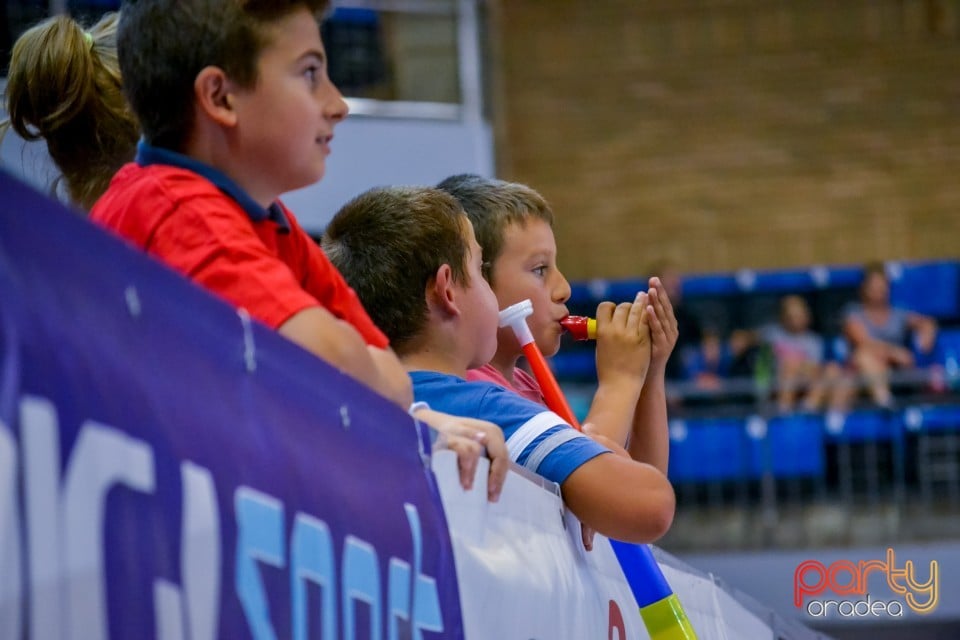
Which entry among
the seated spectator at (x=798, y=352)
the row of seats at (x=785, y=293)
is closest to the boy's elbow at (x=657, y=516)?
the seated spectator at (x=798, y=352)

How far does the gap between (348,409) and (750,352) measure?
708cm

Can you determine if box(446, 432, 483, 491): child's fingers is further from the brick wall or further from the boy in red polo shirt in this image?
the brick wall

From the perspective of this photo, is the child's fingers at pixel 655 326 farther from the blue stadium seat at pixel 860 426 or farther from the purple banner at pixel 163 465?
the blue stadium seat at pixel 860 426

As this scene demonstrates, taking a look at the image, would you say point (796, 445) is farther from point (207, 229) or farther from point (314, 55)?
point (207, 229)

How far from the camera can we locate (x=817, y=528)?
733cm

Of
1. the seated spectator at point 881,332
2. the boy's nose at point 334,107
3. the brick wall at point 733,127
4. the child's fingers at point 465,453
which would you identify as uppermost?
the boy's nose at point 334,107

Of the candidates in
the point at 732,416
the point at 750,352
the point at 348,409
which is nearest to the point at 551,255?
the point at 348,409

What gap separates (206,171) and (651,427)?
119cm

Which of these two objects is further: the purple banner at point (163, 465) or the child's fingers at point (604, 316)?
the child's fingers at point (604, 316)

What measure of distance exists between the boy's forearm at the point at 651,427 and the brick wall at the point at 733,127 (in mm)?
7452

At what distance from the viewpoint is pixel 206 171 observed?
1.24 m

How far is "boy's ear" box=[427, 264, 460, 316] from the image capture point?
5.59ft

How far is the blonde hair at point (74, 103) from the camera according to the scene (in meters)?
1.73

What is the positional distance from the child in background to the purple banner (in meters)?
0.98
